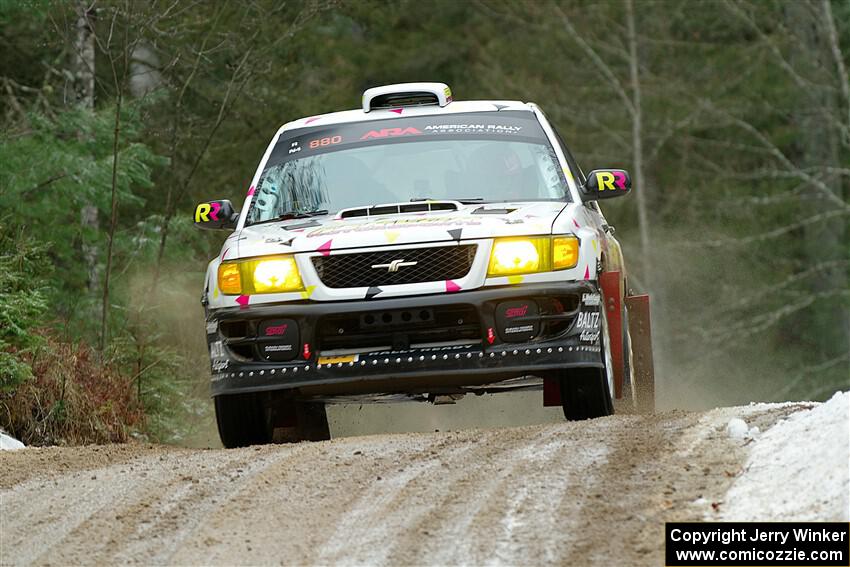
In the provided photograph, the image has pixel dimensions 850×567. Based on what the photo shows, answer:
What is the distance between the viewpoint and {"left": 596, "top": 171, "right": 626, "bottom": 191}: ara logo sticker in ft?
29.5

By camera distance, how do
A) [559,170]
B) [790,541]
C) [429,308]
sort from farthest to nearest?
1. [559,170]
2. [429,308]
3. [790,541]

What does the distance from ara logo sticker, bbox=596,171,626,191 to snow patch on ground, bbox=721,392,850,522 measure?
2.93 meters

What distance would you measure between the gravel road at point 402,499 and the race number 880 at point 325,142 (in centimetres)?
249

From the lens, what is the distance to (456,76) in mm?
38250

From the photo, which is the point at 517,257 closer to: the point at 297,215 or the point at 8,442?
the point at 297,215

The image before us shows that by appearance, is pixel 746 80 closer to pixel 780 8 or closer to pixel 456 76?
pixel 780 8

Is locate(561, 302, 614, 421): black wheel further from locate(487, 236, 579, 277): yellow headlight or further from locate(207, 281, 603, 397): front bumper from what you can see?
locate(487, 236, 579, 277): yellow headlight

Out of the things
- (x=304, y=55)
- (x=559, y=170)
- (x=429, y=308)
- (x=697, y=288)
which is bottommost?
(x=697, y=288)

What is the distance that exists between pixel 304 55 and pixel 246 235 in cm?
1642

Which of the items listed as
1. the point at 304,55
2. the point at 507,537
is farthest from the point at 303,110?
the point at 507,537

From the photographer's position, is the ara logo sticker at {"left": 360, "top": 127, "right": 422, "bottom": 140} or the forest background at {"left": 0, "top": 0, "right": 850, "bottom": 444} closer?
the ara logo sticker at {"left": 360, "top": 127, "right": 422, "bottom": 140}

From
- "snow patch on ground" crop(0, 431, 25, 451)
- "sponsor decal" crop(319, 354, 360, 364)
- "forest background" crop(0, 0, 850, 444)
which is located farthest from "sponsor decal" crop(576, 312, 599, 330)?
"forest background" crop(0, 0, 850, 444)

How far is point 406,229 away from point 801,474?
2960 millimetres

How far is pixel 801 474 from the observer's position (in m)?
5.58
